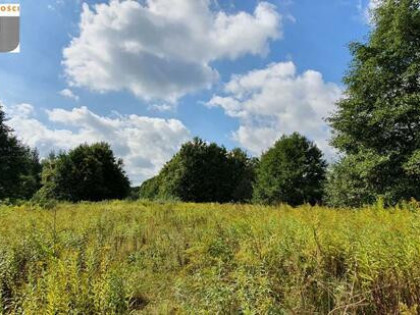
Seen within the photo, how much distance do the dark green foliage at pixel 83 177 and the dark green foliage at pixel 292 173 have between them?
16.8m

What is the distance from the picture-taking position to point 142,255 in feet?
23.0

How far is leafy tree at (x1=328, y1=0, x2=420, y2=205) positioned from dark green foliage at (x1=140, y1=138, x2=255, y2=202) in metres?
28.6

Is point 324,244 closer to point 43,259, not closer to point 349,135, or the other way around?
point 43,259

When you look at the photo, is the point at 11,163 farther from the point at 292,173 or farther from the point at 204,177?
the point at 292,173

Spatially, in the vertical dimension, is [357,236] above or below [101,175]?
below

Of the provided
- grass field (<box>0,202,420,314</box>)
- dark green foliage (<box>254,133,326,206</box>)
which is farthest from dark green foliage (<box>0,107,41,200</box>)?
grass field (<box>0,202,420,314</box>)

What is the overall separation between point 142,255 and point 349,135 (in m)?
19.1

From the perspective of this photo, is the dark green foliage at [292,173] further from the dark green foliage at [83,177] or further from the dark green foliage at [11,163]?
the dark green foliage at [11,163]

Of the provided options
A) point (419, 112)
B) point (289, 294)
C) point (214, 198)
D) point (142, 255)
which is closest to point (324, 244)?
point (289, 294)

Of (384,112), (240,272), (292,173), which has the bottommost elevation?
(240,272)

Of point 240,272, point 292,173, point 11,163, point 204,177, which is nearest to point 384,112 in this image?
point 240,272

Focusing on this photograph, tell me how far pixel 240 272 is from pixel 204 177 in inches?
1869

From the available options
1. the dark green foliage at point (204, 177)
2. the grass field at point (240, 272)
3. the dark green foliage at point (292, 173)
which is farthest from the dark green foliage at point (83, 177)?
the grass field at point (240, 272)

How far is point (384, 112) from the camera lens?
21016mm
